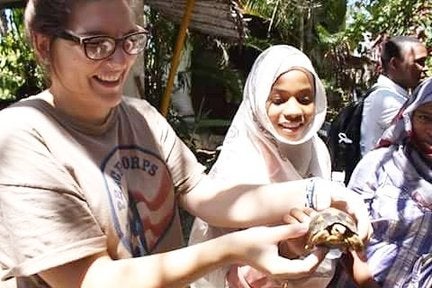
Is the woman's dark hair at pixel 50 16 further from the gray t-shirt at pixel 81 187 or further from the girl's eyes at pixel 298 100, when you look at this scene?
the girl's eyes at pixel 298 100

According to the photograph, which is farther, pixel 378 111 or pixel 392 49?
pixel 392 49

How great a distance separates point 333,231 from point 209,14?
408 cm

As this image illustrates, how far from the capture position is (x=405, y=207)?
2625mm

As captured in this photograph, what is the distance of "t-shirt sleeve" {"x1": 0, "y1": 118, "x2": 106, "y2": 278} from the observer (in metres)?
1.27

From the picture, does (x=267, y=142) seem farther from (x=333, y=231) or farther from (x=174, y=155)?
(x=333, y=231)

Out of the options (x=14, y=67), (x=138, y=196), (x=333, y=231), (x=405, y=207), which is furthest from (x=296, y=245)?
(x=14, y=67)

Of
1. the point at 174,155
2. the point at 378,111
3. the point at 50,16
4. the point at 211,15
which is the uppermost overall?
the point at 50,16

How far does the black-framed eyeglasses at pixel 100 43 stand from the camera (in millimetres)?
1329

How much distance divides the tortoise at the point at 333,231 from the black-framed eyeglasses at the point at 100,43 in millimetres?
450

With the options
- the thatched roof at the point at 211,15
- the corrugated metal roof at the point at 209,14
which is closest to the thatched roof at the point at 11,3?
the corrugated metal roof at the point at 209,14

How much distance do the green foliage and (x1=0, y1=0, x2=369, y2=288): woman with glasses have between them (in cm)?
601

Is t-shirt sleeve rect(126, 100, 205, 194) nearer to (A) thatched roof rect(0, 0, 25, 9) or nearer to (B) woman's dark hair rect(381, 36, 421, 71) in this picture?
(B) woman's dark hair rect(381, 36, 421, 71)

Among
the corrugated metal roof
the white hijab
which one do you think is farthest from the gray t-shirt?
the corrugated metal roof

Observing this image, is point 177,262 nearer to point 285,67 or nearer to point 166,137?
point 166,137
